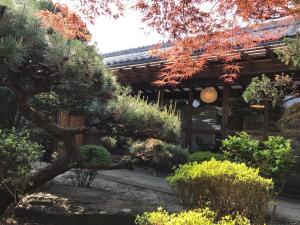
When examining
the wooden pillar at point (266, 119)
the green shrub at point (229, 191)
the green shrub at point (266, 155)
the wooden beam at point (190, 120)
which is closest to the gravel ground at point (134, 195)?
the green shrub at point (266, 155)

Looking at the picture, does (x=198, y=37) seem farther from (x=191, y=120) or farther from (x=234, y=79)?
(x=191, y=120)

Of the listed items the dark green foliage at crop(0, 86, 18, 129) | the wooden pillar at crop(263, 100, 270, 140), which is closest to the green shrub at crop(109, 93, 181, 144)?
the wooden pillar at crop(263, 100, 270, 140)

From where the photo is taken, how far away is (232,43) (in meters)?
6.98

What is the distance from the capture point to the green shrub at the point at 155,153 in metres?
5.54

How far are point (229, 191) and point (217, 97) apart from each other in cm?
642

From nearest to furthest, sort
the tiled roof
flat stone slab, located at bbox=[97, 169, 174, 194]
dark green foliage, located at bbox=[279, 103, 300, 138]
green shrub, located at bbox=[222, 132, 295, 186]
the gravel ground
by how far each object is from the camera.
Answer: the gravel ground < green shrub, located at bbox=[222, 132, 295, 186] < the tiled roof < dark green foliage, located at bbox=[279, 103, 300, 138] < flat stone slab, located at bbox=[97, 169, 174, 194]

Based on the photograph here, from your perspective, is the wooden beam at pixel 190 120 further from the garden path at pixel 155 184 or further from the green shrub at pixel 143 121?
the green shrub at pixel 143 121

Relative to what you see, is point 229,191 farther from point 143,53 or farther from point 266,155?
point 143,53

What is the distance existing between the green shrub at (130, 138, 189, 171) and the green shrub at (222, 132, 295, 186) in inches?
45.8

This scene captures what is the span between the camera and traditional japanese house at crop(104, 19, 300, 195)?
849cm

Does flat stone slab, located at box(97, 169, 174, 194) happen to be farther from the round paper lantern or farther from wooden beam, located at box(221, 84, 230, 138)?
the round paper lantern

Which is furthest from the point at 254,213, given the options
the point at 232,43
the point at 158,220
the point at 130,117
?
the point at 232,43

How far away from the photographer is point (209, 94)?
10344 mm

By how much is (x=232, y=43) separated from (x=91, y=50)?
11.2ft
